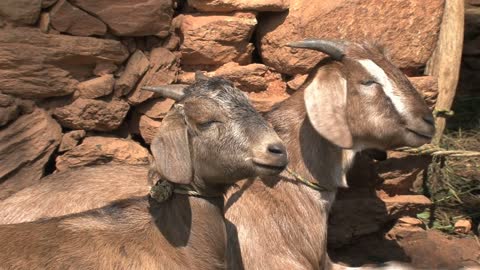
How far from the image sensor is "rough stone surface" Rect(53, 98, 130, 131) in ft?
16.9

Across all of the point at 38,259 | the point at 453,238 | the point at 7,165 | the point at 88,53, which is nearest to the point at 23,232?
the point at 38,259

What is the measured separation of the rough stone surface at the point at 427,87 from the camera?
5.84 m

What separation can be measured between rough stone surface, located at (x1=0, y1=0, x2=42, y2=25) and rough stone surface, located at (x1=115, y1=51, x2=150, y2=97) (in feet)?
2.37

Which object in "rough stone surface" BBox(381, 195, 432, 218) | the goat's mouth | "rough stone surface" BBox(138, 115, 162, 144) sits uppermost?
the goat's mouth

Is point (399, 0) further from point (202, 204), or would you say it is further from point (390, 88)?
point (202, 204)

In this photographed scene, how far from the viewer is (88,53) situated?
509 cm

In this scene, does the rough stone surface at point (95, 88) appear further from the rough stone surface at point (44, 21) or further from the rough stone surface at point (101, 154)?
the rough stone surface at point (44, 21)

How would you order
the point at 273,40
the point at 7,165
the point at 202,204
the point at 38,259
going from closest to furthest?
1. the point at 38,259
2. the point at 202,204
3. the point at 7,165
4. the point at 273,40

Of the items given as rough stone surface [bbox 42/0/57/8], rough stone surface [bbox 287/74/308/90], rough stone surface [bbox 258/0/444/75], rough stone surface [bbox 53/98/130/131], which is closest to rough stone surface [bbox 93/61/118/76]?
rough stone surface [bbox 53/98/130/131]

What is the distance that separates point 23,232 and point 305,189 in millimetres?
1726

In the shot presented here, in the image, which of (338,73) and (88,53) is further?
(88,53)

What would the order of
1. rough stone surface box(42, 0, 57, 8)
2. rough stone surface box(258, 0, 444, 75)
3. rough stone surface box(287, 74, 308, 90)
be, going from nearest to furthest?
rough stone surface box(42, 0, 57, 8) → rough stone surface box(258, 0, 444, 75) → rough stone surface box(287, 74, 308, 90)

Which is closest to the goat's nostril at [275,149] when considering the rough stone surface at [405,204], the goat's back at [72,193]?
the goat's back at [72,193]

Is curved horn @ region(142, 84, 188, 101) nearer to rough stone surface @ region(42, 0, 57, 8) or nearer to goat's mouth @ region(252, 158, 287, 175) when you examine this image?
goat's mouth @ region(252, 158, 287, 175)
